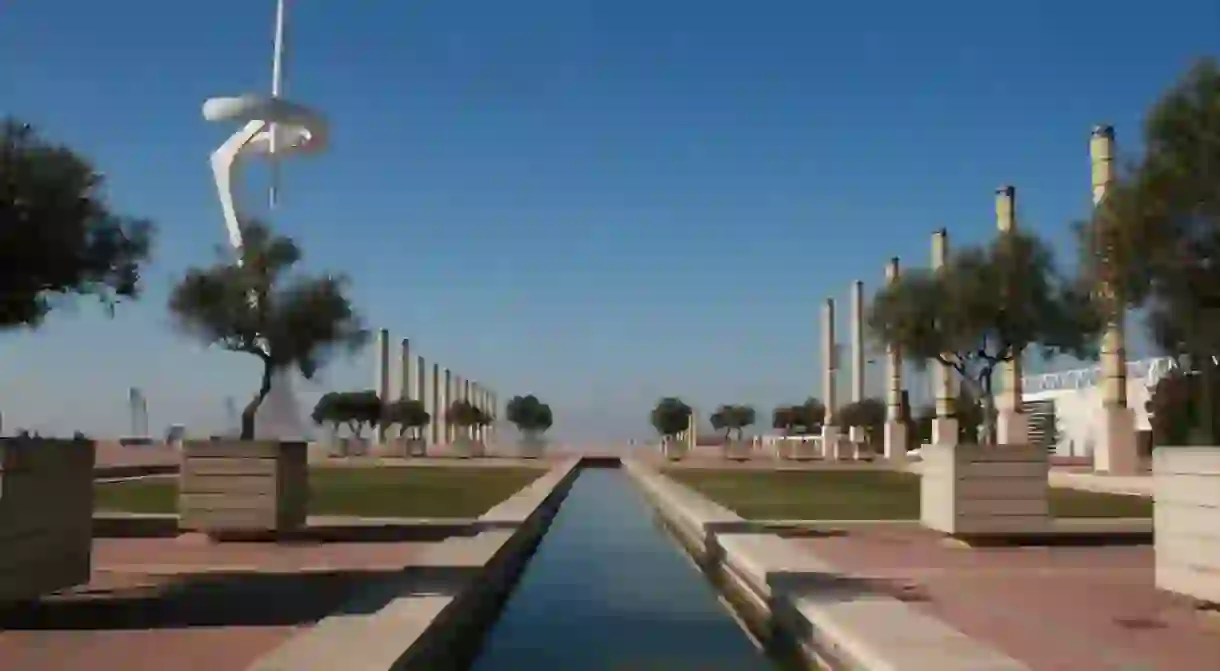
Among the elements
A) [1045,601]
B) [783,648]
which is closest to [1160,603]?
[1045,601]

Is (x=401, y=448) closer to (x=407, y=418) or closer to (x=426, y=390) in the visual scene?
(x=407, y=418)

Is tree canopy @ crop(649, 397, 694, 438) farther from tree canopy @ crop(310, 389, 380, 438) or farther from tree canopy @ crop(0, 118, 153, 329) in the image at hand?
tree canopy @ crop(0, 118, 153, 329)

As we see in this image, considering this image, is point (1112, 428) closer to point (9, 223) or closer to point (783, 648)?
point (783, 648)

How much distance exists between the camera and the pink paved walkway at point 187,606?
8125 mm

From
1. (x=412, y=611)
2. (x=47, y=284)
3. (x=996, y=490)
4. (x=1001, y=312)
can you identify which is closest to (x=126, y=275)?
(x=47, y=284)

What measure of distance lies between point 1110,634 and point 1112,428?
29939 mm

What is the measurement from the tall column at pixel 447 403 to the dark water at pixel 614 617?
79122mm

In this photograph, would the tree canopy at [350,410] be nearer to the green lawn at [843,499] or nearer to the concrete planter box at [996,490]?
the green lawn at [843,499]

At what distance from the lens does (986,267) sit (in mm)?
19078

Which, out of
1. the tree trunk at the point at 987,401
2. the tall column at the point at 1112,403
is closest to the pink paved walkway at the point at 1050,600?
the tree trunk at the point at 987,401

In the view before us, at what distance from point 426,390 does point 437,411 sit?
9.60 feet

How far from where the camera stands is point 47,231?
957 cm

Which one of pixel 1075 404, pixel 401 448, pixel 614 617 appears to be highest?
pixel 1075 404

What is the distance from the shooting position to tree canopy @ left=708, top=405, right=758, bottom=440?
88188 mm
